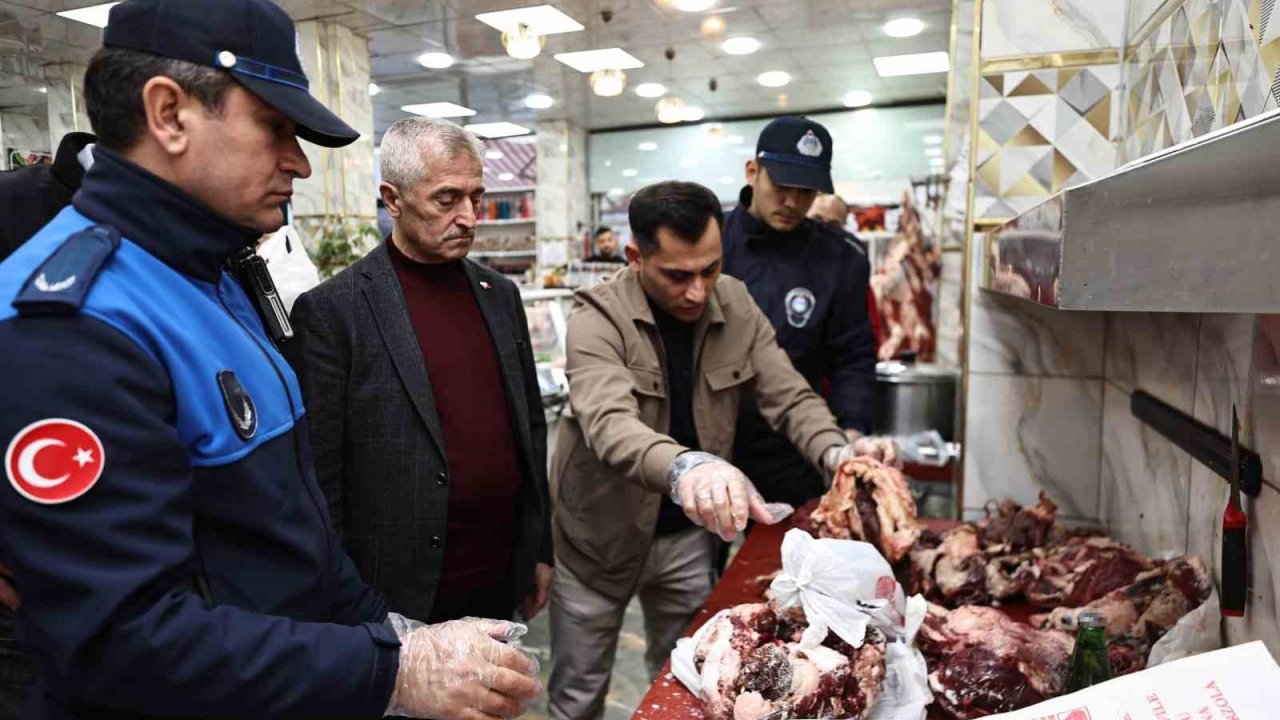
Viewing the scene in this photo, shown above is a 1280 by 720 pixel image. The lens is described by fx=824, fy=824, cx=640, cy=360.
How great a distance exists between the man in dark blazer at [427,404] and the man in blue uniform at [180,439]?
71 cm

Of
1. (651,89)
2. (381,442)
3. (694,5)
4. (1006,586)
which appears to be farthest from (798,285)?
(651,89)

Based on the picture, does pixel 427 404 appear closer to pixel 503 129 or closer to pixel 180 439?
pixel 180 439

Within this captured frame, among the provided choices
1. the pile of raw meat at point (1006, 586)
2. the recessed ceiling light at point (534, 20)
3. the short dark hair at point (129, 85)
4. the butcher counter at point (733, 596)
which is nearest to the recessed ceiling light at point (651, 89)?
the recessed ceiling light at point (534, 20)

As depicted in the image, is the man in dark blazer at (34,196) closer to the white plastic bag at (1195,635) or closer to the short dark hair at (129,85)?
the short dark hair at (129,85)

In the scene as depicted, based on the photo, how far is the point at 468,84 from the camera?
766 cm

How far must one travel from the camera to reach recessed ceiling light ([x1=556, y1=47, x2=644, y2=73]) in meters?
6.82

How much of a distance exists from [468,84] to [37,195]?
6.41 m

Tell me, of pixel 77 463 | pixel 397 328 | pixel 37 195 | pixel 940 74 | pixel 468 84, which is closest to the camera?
pixel 77 463

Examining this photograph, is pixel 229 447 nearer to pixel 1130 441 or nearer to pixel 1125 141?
pixel 1130 441

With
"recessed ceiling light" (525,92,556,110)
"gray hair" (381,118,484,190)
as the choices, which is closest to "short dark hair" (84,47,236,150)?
"gray hair" (381,118,484,190)

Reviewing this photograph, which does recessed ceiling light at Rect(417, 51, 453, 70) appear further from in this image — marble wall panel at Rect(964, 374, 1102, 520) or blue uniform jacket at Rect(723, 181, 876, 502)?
marble wall panel at Rect(964, 374, 1102, 520)

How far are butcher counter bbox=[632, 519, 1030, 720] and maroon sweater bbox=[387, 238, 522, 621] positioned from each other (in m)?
0.60

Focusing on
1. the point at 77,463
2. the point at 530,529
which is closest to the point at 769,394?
the point at 530,529

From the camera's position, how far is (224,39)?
1026mm
